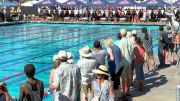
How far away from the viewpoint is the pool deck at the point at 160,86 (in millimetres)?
9102

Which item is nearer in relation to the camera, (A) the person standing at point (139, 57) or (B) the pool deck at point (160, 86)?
(B) the pool deck at point (160, 86)

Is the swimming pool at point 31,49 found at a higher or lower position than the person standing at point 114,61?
lower

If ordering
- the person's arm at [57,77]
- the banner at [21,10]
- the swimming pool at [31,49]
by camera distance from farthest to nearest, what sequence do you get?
the banner at [21,10], the swimming pool at [31,49], the person's arm at [57,77]

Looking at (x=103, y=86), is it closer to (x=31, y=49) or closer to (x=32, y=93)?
(x=32, y=93)

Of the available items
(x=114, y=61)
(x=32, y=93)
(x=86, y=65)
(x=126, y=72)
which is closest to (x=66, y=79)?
(x=32, y=93)

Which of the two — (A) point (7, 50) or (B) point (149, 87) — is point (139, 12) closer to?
(A) point (7, 50)

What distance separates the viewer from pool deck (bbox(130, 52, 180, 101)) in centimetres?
910

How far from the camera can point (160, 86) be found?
1031 cm

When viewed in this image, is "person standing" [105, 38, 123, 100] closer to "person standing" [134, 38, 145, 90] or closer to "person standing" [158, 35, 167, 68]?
"person standing" [134, 38, 145, 90]

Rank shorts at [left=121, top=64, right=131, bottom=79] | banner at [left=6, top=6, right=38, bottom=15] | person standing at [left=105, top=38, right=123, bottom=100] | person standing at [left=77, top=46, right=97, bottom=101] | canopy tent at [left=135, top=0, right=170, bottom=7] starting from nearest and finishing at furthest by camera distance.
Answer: person standing at [left=77, top=46, right=97, bottom=101] < person standing at [left=105, top=38, right=123, bottom=100] < shorts at [left=121, top=64, right=131, bottom=79] < canopy tent at [left=135, top=0, right=170, bottom=7] < banner at [left=6, top=6, right=38, bottom=15]

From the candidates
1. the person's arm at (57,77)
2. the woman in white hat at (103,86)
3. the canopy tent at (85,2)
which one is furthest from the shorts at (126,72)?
the canopy tent at (85,2)

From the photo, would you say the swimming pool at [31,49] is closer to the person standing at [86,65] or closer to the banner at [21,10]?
the person standing at [86,65]

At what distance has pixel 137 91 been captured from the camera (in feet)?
32.1

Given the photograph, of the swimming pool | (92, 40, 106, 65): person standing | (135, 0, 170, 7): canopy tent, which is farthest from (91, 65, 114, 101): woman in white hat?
(135, 0, 170, 7): canopy tent
